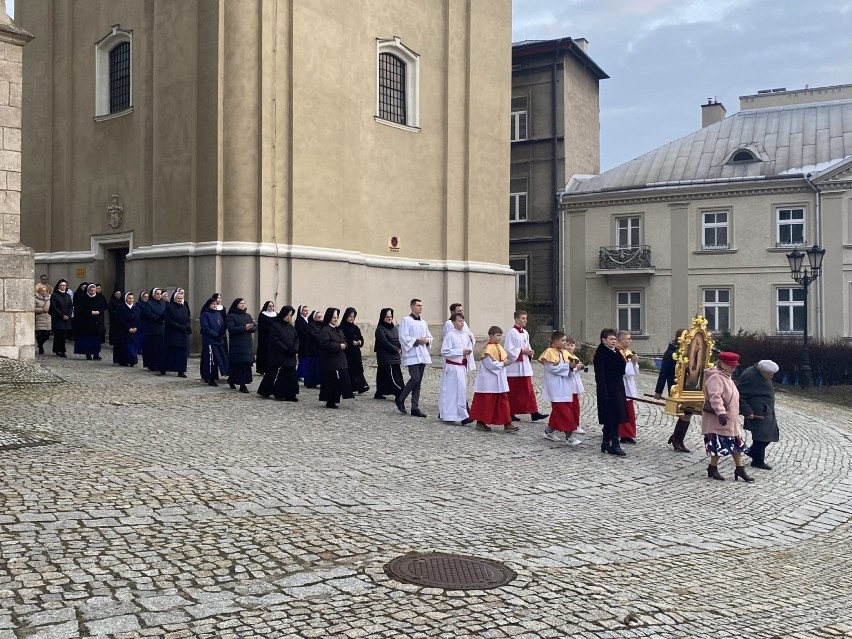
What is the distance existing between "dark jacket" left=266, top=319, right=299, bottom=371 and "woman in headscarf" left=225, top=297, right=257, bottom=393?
86 cm

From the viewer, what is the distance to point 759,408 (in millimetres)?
11852

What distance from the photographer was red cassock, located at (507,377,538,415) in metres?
14.5

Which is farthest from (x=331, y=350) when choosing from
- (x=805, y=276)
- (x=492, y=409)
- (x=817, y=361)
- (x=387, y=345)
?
(x=817, y=361)

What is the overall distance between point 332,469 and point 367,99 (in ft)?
57.5

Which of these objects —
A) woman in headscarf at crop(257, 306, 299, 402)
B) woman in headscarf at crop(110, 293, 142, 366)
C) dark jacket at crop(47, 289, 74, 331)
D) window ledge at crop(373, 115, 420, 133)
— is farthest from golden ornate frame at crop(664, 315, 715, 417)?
window ledge at crop(373, 115, 420, 133)

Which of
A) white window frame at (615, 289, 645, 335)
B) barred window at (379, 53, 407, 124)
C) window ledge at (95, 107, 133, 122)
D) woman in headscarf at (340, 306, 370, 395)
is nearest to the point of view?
woman in headscarf at (340, 306, 370, 395)

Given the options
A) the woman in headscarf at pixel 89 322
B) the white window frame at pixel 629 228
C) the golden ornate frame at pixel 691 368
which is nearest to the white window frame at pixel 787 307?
the white window frame at pixel 629 228

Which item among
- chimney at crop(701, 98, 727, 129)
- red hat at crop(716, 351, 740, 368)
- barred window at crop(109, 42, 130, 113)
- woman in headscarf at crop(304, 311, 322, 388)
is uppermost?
chimney at crop(701, 98, 727, 129)

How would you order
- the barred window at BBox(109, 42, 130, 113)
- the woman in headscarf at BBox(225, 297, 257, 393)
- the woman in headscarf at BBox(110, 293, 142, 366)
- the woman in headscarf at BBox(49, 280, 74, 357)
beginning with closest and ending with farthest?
the woman in headscarf at BBox(225, 297, 257, 393) < the woman in headscarf at BBox(110, 293, 142, 366) < the woman in headscarf at BBox(49, 280, 74, 357) < the barred window at BBox(109, 42, 130, 113)

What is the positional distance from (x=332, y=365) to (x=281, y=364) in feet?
3.42

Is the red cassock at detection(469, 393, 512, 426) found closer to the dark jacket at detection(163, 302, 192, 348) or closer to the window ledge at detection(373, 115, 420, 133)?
the dark jacket at detection(163, 302, 192, 348)

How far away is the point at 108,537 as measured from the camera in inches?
256

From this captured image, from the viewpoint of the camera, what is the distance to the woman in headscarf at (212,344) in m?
16.8

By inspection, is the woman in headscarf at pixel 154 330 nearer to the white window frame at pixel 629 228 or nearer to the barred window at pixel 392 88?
the barred window at pixel 392 88
